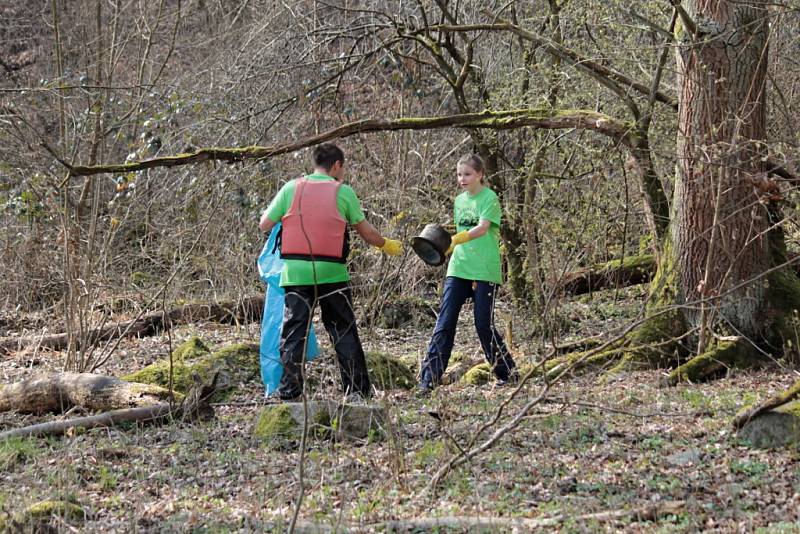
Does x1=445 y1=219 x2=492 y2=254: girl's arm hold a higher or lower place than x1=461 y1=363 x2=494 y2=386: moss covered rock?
higher

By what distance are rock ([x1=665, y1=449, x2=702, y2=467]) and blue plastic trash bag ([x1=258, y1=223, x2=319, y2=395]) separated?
10.2ft

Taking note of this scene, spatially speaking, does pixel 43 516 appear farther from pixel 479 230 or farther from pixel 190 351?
pixel 190 351

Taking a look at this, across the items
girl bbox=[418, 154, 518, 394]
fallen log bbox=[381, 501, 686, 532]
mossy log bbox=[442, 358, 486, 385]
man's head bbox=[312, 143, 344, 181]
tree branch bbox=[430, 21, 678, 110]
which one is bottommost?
mossy log bbox=[442, 358, 486, 385]

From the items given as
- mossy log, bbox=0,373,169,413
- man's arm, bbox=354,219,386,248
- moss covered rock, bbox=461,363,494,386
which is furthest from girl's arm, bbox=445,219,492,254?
mossy log, bbox=0,373,169,413

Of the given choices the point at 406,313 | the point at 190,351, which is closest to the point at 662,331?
the point at 190,351

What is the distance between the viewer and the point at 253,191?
31.2 ft

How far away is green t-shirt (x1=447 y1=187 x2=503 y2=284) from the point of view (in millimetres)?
7594

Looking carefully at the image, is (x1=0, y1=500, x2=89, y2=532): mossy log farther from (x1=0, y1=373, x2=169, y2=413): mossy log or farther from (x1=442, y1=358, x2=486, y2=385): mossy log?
(x1=442, y1=358, x2=486, y2=385): mossy log

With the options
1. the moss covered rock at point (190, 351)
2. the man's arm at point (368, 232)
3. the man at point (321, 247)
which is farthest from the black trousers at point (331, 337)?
the moss covered rock at point (190, 351)

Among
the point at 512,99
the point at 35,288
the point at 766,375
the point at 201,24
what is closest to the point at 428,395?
the point at 766,375

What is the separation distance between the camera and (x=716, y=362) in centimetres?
716

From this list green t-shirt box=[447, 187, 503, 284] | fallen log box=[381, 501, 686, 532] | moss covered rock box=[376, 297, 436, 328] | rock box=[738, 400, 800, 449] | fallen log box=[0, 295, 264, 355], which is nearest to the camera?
fallen log box=[381, 501, 686, 532]

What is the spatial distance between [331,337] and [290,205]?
3.18 ft

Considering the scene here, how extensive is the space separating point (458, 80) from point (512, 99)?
567 mm
